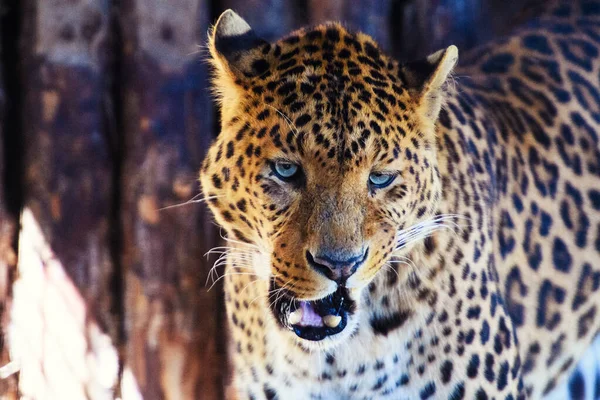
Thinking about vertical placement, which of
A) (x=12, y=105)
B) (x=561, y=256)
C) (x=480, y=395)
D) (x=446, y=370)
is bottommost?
(x=480, y=395)

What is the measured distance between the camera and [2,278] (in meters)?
3.58

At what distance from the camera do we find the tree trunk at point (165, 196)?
3.58 meters

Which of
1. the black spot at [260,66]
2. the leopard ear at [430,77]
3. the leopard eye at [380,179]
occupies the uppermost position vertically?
the black spot at [260,66]

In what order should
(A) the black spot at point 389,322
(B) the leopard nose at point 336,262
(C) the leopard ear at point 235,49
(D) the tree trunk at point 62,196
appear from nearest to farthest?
(B) the leopard nose at point 336,262
(C) the leopard ear at point 235,49
(A) the black spot at point 389,322
(D) the tree trunk at point 62,196

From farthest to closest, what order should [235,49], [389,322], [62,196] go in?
[62,196], [389,322], [235,49]

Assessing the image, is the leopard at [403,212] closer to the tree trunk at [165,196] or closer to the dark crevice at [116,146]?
the tree trunk at [165,196]

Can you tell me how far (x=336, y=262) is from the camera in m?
2.45

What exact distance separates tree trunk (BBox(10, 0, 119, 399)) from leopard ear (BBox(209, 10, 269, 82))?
100 cm

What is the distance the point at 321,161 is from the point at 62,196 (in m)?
1.43

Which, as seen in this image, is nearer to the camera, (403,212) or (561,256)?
(403,212)

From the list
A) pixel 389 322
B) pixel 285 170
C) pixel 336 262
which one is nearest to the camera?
pixel 336 262

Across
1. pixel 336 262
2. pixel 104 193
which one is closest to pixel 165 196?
pixel 104 193

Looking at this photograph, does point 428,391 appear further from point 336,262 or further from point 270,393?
point 336,262

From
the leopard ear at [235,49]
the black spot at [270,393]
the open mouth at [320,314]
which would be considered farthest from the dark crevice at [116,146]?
the open mouth at [320,314]
